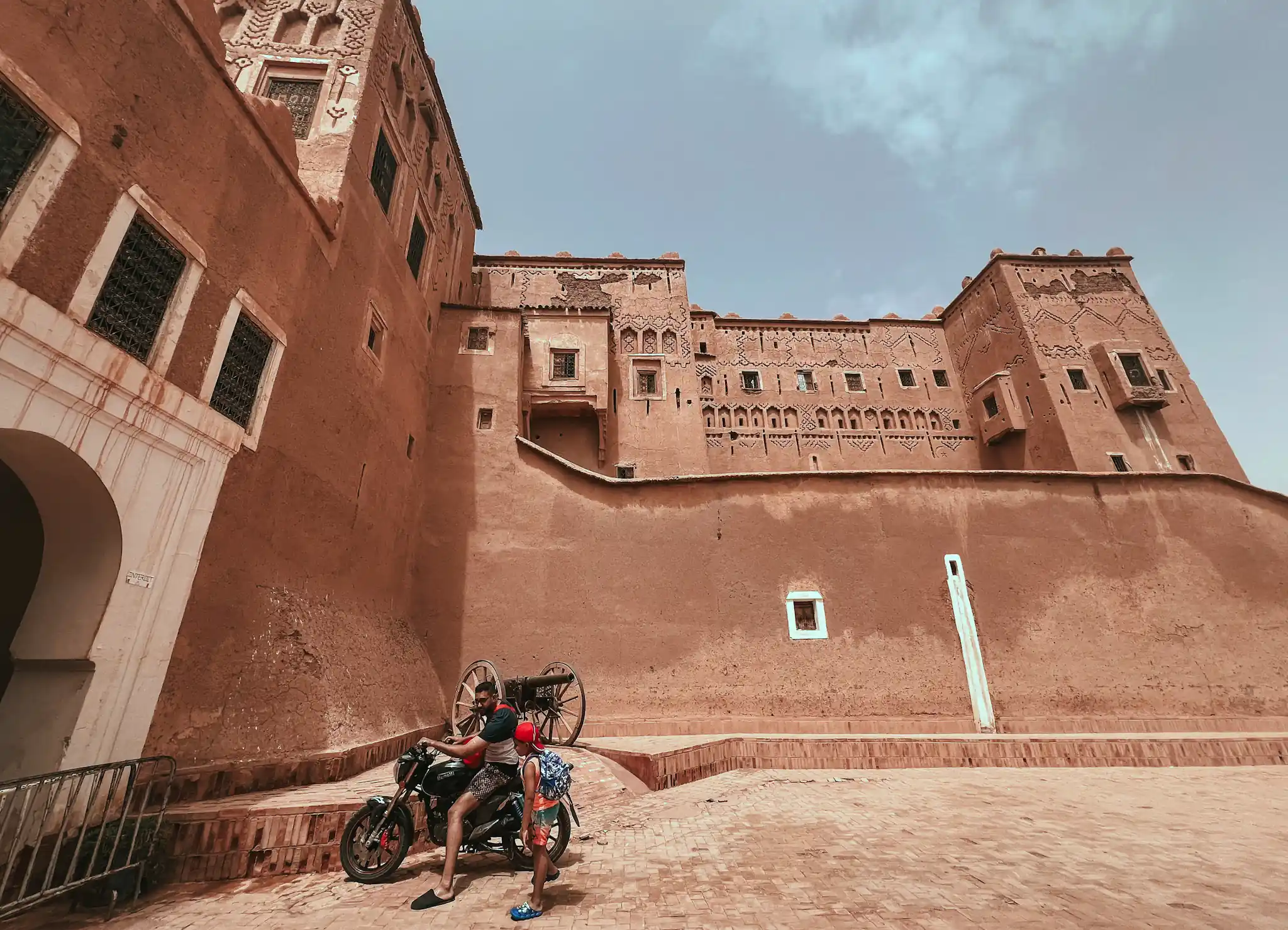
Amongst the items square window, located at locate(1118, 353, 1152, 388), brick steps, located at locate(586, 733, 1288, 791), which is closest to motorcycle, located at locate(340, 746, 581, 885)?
brick steps, located at locate(586, 733, 1288, 791)

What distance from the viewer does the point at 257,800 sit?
4.81m

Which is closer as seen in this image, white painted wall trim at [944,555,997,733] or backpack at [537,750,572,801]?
backpack at [537,750,572,801]

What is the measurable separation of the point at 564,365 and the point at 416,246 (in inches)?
220

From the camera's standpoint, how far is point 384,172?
10797 mm

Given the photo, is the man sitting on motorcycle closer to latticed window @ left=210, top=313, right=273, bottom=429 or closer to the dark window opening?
latticed window @ left=210, top=313, right=273, bottom=429

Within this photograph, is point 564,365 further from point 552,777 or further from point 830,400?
point 552,777

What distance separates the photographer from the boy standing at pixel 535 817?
3322 millimetres

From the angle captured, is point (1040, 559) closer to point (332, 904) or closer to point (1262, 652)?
point (1262, 652)

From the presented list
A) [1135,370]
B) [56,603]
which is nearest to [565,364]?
[56,603]

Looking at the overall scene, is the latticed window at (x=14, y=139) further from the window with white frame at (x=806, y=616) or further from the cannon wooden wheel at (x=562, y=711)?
the window with white frame at (x=806, y=616)

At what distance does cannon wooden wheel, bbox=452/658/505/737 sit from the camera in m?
7.73

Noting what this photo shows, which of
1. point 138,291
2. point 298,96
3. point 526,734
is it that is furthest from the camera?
point 298,96

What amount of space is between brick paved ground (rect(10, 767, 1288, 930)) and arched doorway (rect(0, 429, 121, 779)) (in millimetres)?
1359

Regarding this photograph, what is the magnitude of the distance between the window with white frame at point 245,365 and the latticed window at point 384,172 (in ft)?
16.4
